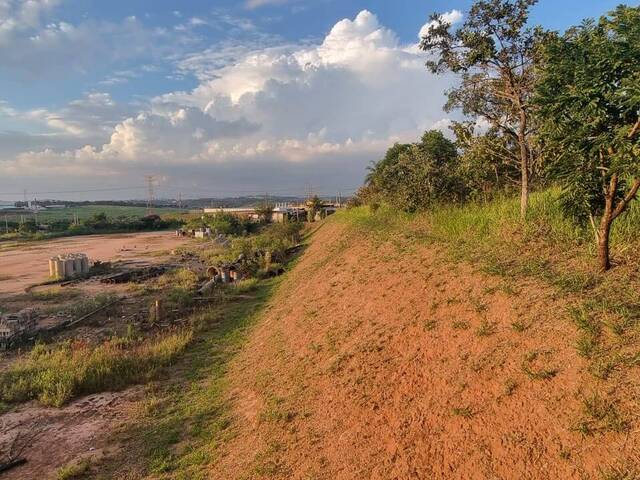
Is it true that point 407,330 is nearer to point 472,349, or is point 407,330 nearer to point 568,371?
point 472,349

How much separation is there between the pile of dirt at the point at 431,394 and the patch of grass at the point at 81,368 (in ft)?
8.15

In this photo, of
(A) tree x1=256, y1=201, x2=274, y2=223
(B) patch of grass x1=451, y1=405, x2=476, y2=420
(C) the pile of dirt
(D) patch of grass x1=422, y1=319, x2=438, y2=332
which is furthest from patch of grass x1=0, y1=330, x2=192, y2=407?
(A) tree x1=256, y1=201, x2=274, y2=223

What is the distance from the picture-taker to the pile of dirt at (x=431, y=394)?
12.3ft

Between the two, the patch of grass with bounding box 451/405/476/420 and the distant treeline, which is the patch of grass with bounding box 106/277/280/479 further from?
the distant treeline

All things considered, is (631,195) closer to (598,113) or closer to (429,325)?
(598,113)

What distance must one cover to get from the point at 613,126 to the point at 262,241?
2837 centimetres

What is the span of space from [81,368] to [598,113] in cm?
1096

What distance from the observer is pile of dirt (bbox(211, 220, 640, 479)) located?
375 cm

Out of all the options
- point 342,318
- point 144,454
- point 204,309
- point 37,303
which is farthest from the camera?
point 37,303

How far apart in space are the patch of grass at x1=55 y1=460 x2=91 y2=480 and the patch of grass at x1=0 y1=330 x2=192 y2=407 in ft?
8.31

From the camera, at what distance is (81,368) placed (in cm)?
922

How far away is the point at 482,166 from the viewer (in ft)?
33.3

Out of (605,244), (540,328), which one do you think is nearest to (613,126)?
(605,244)

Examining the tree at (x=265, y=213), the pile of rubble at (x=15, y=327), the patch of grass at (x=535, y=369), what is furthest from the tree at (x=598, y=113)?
the tree at (x=265, y=213)
